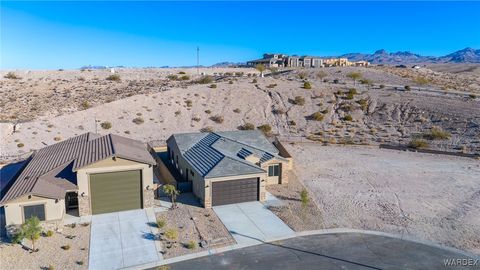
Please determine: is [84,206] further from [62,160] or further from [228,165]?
[228,165]

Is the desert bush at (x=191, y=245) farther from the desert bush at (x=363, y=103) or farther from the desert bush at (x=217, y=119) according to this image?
the desert bush at (x=363, y=103)

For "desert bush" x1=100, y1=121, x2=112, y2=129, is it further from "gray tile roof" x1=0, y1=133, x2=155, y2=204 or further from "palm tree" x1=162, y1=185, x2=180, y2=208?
"palm tree" x1=162, y1=185, x2=180, y2=208

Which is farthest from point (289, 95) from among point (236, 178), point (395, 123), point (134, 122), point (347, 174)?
point (236, 178)

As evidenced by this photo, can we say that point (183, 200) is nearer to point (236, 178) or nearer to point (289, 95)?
point (236, 178)

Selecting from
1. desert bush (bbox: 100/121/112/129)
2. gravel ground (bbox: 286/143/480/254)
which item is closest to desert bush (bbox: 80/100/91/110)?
desert bush (bbox: 100/121/112/129)

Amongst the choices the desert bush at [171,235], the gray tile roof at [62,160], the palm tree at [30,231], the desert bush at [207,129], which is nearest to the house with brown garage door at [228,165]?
the gray tile roof at [62,160]

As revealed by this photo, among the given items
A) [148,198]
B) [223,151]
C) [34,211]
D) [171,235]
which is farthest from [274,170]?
[34,211]
